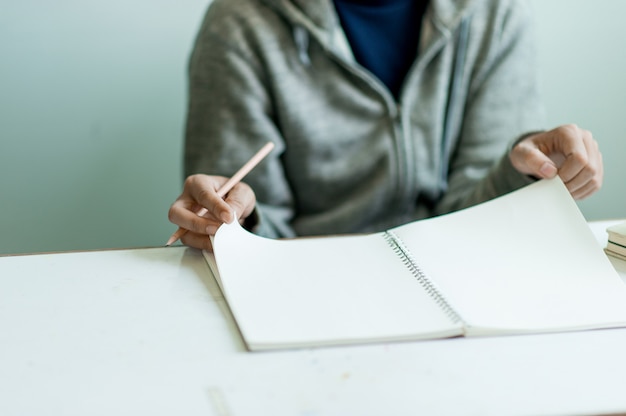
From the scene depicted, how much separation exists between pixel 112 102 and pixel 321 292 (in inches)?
27.4

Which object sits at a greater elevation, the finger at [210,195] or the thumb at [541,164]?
the thumb at [541,164]

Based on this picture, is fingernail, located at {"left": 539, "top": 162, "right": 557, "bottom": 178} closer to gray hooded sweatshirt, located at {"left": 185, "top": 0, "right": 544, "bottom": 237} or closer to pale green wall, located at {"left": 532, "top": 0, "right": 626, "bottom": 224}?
gray hooded sweatshirt, located at {"left": 185, "top": 0, "right": 544, "bottom": 237}

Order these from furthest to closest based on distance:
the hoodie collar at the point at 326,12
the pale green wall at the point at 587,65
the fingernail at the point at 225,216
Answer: the pale green wall at the point at 587,65, the hoodie collar at the point at 326,12, the fingernail at the point at 225,216

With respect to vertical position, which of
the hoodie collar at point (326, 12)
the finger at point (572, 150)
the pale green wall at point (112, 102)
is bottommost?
the pale green wall at point (112, 102)

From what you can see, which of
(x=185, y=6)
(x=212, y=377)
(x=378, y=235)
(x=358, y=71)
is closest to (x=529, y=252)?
(x=378, y=235)

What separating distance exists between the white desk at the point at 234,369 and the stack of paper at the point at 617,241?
0.52 feet

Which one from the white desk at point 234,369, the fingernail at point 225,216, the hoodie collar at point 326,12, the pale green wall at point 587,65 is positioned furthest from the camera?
the pale green wall at point 587,65

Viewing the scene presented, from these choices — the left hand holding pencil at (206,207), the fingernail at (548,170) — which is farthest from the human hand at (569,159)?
the left hand holding pencil at (206,207)

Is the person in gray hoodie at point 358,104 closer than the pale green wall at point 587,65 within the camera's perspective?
Yes

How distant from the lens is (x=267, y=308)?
0.47 meters

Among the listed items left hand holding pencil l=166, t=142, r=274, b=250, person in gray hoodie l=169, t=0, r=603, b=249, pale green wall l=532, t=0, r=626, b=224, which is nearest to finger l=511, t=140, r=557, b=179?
person in gray hoodie l=169, t=0, r=603, b=249

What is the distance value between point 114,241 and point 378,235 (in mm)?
671

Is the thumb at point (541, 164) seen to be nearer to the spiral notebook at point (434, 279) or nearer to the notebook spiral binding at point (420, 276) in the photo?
the spiral notebook at point (434, 279)

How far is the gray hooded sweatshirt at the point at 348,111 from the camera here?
2.83ft
